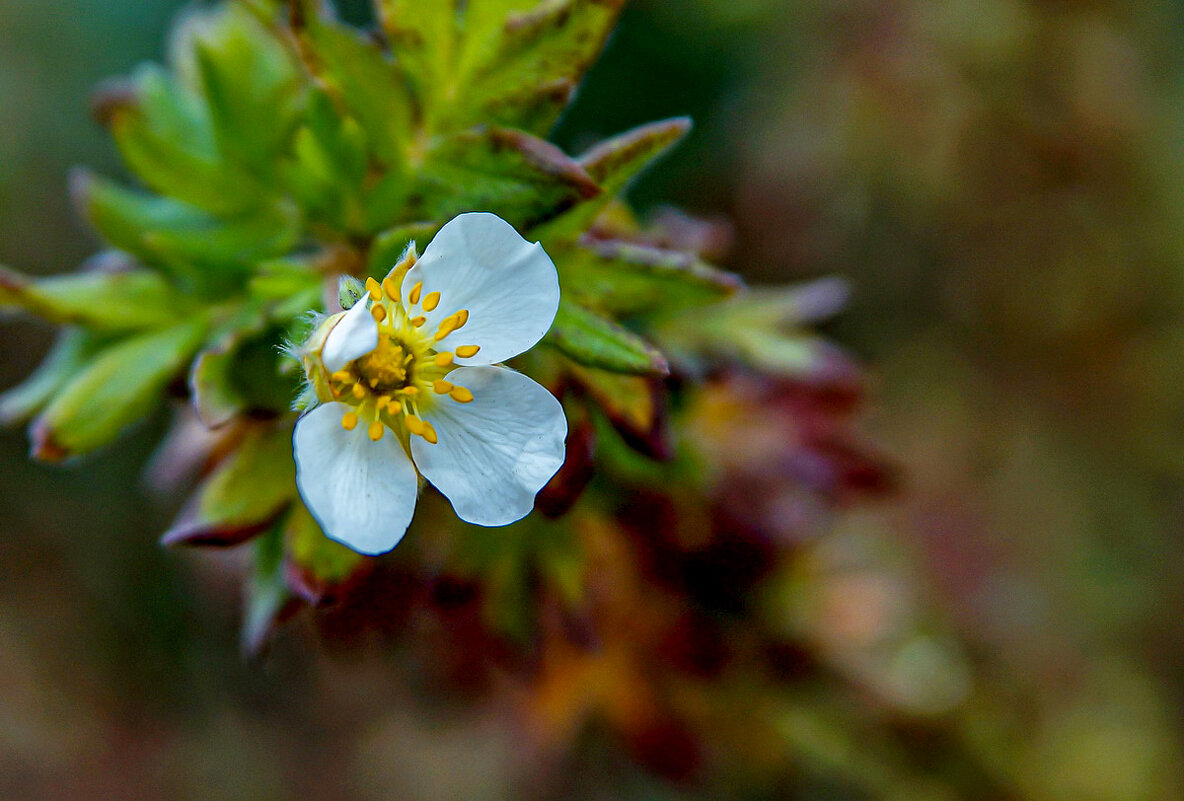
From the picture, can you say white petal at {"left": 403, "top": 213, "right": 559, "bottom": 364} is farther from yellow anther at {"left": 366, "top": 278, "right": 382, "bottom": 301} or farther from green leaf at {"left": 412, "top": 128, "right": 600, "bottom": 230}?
green leaf at {"left": 412, "top": 128, "right": 600, "bottom": 230}

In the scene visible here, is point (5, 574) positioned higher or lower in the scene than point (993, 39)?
lower

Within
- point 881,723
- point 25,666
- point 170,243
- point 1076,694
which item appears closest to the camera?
point 170,243

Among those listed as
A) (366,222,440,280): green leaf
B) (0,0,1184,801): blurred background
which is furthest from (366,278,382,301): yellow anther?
(0,0,1184,801): blurred background

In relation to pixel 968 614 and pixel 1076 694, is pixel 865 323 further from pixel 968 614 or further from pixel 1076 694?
pixel 1076 694

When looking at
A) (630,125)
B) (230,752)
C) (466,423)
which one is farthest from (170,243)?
(230,752)

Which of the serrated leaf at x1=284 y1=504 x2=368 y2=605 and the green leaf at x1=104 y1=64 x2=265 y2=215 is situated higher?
the green leaf at x1=104 y1=64 x2=265 y2=215

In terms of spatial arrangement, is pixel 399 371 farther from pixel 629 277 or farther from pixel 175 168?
pixel 175 168

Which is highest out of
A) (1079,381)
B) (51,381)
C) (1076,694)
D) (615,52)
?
(51,381)
